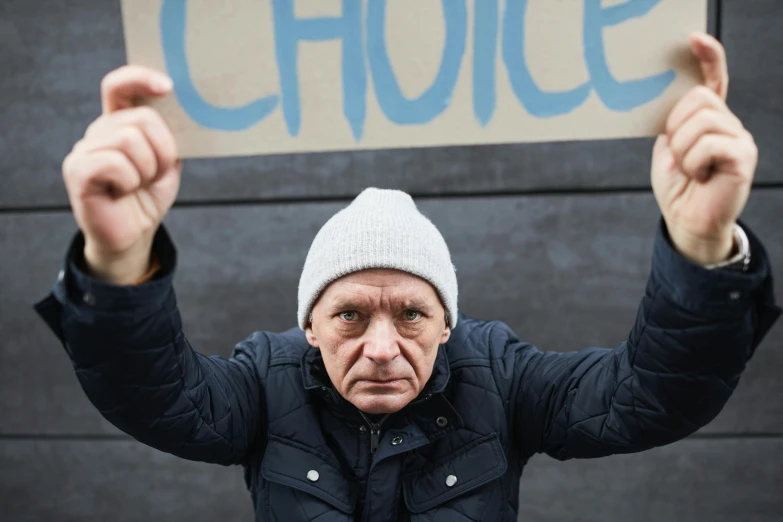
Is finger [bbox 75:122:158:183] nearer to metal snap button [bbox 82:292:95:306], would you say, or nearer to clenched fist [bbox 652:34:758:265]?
metal snap button [bbox 82:292:95:306]

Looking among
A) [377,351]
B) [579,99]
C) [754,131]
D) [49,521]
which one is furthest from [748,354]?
[49,521]

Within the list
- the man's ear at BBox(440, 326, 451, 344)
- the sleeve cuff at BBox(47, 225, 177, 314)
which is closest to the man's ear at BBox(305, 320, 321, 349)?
the man's ear at BBox(440, 326, 451, 344)

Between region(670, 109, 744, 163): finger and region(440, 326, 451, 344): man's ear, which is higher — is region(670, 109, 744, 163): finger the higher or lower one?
the higher one

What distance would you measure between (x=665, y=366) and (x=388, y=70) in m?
0.62

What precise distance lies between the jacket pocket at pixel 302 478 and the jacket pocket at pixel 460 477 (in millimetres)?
122

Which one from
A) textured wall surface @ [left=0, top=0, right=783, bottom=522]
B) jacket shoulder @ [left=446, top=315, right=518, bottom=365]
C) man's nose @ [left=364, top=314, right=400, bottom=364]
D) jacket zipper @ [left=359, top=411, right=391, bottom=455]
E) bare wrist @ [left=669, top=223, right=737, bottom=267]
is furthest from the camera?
textured wall surface @ [left=0, top=0, right=783, bottom=522]

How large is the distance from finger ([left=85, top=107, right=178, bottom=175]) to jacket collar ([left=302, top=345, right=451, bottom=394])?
1.90ft

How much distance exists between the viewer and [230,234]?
2.60 metres

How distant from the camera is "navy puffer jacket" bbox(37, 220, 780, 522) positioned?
0.92 metres

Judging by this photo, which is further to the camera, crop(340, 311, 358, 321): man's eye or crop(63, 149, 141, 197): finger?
crop(340, 311, 358, 321): man's eye

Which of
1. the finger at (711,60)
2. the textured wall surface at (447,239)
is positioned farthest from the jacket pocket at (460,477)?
the textured wall surface at (447,239)

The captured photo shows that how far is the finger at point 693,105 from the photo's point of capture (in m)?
0.81

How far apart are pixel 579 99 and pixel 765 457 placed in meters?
2.30

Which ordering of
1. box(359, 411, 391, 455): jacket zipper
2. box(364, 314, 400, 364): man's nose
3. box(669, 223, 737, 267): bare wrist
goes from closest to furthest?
box(669, 223, 737, 267): bare wrist
box(364, 314, 400, 364): man's nose
box(359, 411, 391, 455): jacket zipper
